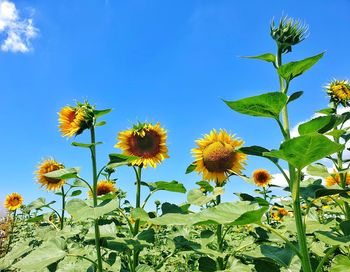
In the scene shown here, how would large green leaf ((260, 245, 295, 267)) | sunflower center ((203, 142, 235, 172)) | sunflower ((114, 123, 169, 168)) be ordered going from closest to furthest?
large green leaf ((260, 245, 295, 267)), sunflower ((114, 123, 169, 168)), sunflower center ((203, 142, 235, 172))

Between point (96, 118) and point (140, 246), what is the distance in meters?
0.96

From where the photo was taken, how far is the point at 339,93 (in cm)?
334

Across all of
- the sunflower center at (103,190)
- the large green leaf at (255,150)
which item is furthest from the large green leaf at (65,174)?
the sunflower center at (103,190)

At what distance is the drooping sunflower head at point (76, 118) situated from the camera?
8.43 feet

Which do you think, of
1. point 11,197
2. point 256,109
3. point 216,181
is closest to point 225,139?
point 216,181

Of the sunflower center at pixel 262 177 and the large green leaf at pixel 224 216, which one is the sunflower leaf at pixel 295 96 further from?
the sunflower center at pixel 262 177

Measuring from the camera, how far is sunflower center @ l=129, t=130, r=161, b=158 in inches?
116

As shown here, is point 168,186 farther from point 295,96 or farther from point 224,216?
point 224,216

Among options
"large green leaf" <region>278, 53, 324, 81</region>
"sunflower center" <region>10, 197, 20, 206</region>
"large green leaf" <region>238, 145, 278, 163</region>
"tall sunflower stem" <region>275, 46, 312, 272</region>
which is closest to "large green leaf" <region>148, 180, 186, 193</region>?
"large green leaf" <region>238, 145, 278, 163</region>

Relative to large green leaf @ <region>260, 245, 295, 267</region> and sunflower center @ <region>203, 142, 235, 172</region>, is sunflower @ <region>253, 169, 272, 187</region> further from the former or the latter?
large green leaf @ <region>260, 245, 295, 267</region>

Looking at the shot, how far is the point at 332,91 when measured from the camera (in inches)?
133

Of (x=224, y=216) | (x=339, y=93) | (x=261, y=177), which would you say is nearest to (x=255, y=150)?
(x=224, y=216)

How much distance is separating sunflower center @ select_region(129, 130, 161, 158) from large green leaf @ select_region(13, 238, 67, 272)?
Answer: 0.93 meters

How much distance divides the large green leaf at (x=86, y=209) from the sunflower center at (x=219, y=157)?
1.21 m
